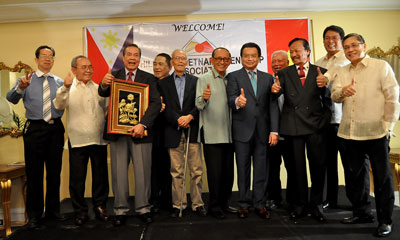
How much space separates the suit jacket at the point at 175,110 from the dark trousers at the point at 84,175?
0.73 meters

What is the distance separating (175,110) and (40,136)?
1.45 metres

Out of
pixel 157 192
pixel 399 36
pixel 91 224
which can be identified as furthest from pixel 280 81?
pixel 399 36

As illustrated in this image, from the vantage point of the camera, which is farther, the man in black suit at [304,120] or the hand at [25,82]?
the hand at [25,82]

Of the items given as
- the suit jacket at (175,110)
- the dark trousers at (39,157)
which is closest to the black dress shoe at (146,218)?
the suit jacket at (175,110)

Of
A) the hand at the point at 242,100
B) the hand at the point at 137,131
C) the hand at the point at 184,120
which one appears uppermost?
the hand at the point at 242,100

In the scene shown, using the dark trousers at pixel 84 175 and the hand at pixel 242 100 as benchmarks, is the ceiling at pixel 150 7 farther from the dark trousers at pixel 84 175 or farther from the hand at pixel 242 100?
the dark trousers at pixel 84 175

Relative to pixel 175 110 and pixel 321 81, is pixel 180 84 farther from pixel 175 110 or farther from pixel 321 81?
pixel 321 81

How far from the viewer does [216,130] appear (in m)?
3.04

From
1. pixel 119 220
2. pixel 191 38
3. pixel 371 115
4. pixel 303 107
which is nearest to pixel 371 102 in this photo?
pixel 371 115

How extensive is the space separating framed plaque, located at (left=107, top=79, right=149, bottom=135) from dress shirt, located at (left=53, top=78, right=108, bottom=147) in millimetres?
250

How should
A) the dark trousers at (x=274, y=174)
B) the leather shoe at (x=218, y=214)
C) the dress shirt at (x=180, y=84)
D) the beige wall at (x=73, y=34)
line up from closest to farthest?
1. the leather shoe at (x=218, y=214)
2. the dress shirt at (x=180, y=84)
3. the dark trousers at (x=274, y=174)
4. the beige wall at (x=73, y=34)

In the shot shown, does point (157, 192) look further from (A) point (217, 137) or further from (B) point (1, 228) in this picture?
(B) point (1, 228)

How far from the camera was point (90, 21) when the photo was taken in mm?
4434

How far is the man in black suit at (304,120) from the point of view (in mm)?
2838
